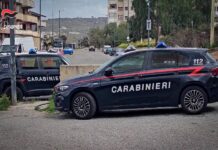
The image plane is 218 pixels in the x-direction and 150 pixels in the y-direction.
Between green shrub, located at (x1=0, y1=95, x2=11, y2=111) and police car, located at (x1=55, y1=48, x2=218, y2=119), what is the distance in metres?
3.36

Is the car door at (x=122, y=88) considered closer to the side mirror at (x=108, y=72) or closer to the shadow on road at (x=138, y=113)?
the side mirror at (x=108, y=72)

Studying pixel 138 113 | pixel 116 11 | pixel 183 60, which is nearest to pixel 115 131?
pixel 138 113

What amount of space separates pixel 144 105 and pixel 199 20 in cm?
4440

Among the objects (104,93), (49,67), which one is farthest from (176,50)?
(49,67)

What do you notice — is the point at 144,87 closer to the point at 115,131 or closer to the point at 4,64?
the point at 115,131

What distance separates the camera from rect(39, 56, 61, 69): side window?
16812 millimetres

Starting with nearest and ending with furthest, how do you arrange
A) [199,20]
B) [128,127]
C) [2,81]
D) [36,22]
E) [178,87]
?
1. [128,127]
2. [178,87]
3. [2,81]
4. [199,20]
5. [36,22]

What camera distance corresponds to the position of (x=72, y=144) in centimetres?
880

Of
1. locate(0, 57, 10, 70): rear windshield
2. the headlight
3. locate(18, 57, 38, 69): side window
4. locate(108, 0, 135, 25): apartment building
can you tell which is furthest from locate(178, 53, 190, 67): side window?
locate(108, 0, 135, 25): apartment building

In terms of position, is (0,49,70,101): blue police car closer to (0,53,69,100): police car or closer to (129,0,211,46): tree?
(0,53,69,100): police car

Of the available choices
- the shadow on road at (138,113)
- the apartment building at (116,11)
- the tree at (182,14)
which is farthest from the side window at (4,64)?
the apartment building at (116,11)

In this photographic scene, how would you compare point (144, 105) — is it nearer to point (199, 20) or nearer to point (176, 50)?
point (176, 50)

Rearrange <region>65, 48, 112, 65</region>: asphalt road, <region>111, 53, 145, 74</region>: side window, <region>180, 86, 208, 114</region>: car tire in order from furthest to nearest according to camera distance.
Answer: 1. <region>65, 48, 112, 65</region>: asphalt road
2. <region>111, 53, 145, 74</region>: side window
3. <region>180, 86, 208, 114</region>: car tire

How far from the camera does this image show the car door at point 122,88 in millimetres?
11781
